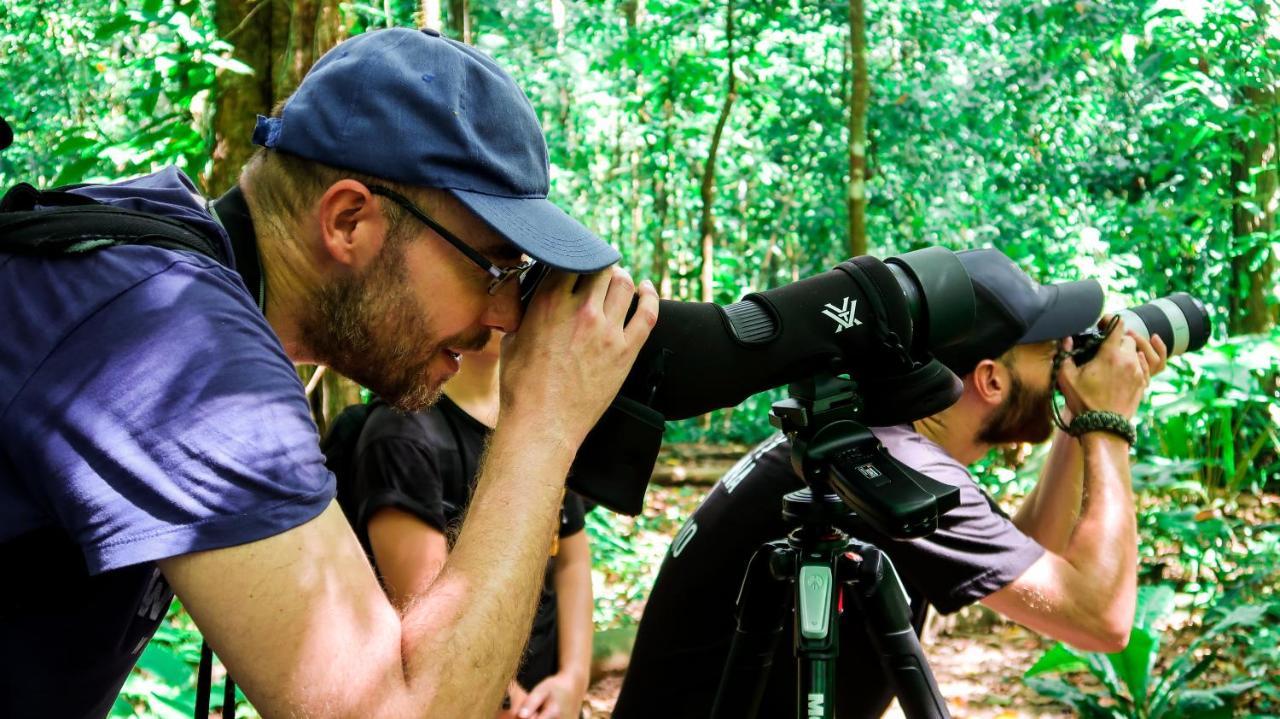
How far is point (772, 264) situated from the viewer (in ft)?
31.2

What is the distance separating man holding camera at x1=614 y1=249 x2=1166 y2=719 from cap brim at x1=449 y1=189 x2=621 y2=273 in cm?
79

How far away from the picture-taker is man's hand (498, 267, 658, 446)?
1.35 m

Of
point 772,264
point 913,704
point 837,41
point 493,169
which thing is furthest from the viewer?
point 772,264

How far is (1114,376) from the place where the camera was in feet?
7.64

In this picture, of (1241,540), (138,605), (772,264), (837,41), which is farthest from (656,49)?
(138,605)

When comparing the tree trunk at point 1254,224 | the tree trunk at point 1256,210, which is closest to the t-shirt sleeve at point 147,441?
the tree trunk at point 1256,210

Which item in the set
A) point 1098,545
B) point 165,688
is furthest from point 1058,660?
point 165,688

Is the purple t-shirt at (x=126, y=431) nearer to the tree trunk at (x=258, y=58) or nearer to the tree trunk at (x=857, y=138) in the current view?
the tree trunk at (x=258, y=58)

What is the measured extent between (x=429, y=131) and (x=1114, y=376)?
1.63 metres

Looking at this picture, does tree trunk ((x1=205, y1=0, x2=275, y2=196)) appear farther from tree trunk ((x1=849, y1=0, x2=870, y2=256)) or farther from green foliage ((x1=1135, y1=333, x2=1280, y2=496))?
green foliage ((x1=1135, y1=333, x2=1280, y2=496))

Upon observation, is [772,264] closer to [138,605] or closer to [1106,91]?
[1106,91]

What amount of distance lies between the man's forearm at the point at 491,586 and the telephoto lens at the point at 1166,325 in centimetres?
152

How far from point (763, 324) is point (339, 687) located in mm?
761

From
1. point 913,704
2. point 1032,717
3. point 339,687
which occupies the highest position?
point 339,687
